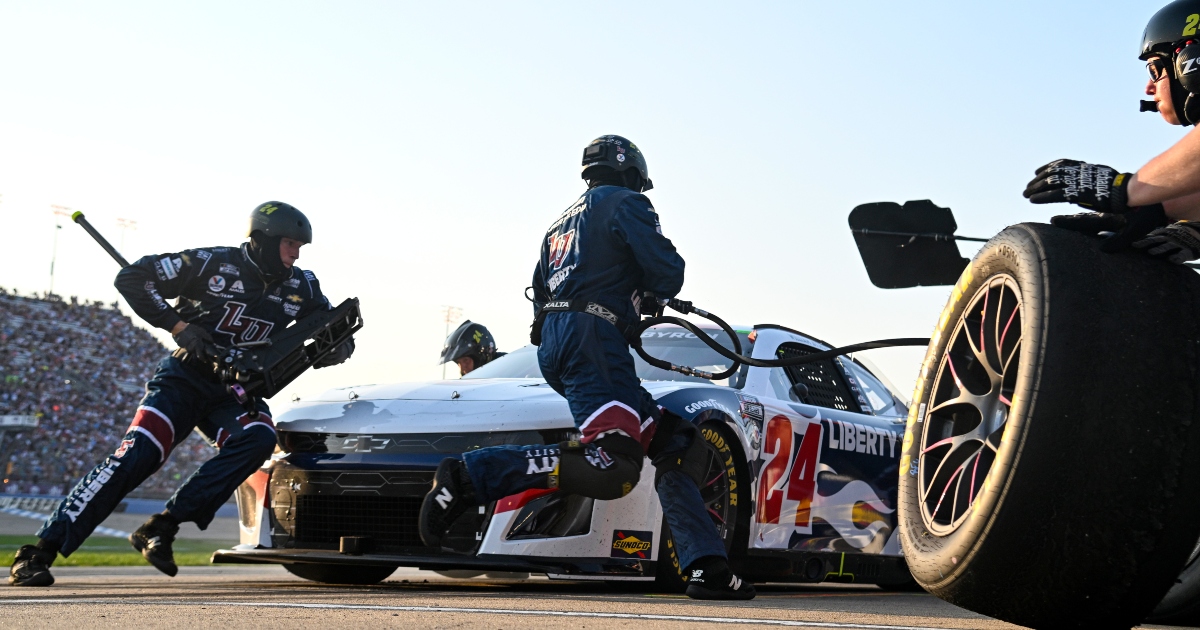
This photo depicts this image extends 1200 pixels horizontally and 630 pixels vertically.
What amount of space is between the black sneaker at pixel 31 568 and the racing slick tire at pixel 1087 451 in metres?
4.17

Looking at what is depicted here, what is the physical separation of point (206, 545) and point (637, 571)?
13.8m

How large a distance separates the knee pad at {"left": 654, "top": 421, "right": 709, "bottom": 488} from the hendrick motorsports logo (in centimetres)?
32

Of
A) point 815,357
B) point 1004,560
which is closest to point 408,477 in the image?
point 815,357

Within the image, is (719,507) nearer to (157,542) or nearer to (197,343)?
(157,542)

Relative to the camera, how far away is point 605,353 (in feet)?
17.5

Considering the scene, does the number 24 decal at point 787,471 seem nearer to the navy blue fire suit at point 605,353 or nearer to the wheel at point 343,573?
the navy blue fire suit at point 605,353

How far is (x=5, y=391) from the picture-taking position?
33.9 m

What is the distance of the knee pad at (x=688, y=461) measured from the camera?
214 inches

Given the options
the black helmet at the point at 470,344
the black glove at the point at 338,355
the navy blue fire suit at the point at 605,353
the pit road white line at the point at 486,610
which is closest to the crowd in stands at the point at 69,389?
the black helmet at the point at 470,344

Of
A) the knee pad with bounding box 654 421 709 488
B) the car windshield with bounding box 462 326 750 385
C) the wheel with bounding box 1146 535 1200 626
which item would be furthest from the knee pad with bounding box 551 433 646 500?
the wheel with bounding box 1146 535 1200 626

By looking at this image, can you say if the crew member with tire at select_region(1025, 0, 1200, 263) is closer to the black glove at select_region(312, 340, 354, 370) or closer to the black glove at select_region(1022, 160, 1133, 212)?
the black glove at select_region(1022, 160, 1133, 212)

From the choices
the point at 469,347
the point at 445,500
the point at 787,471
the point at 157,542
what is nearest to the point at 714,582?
the point at 445,500

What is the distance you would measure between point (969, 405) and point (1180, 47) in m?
1.11

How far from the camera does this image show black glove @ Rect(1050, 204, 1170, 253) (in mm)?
3080
